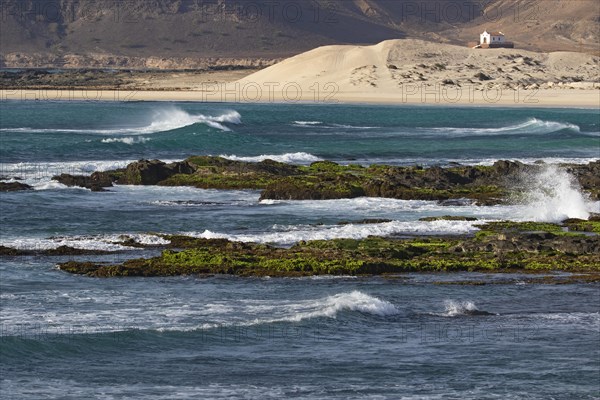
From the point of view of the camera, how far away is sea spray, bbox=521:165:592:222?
1282 inches

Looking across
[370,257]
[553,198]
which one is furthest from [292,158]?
[370,257]

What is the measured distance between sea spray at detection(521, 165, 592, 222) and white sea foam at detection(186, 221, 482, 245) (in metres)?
2.39

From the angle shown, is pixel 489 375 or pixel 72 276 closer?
pixel 489 375

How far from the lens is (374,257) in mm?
26375

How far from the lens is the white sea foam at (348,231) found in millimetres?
29125

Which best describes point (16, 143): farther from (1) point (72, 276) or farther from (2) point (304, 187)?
(1) point (72, 276)

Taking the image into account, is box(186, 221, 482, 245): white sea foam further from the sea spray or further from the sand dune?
the sand dune

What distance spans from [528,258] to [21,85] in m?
103

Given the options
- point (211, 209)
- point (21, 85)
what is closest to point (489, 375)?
point (211, 209)

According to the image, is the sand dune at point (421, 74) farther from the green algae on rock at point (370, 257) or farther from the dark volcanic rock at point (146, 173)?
the green algae on rock at point (370, 257)

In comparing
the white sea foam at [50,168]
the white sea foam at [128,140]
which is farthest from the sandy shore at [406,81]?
the white sea foam at [50,168]

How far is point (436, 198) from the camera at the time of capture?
37406 mm

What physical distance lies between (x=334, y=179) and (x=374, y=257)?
46.9 feet

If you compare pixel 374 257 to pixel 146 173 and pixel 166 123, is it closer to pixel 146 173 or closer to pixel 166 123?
pixel 146 173
